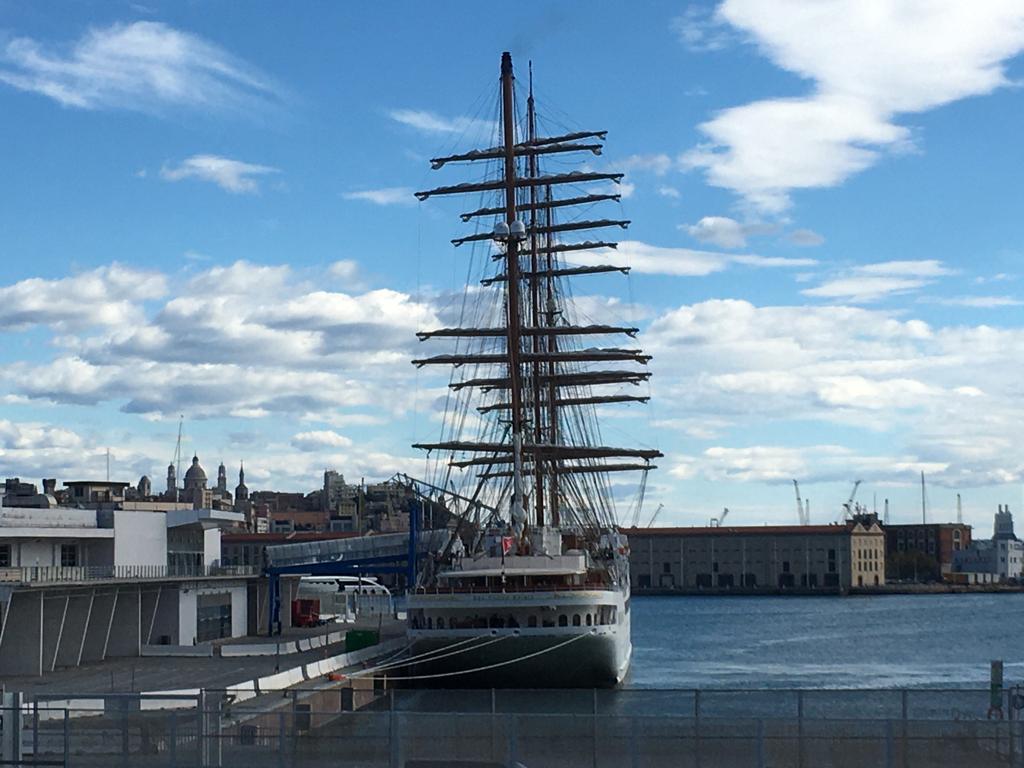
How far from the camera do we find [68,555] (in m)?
58.1

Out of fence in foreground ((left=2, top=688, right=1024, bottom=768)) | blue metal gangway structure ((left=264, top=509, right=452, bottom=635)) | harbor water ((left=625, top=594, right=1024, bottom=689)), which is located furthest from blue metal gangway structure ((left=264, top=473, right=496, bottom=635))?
fence in foreground ((left=2, top=688, right=1024, bottom=768))

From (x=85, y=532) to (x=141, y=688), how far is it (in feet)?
52.0

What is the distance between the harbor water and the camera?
7550cm

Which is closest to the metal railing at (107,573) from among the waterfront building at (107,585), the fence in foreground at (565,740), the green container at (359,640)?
the waterfront building at (107,585)

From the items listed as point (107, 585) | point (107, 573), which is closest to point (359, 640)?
point (107, 573)

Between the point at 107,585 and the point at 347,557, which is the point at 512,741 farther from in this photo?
the point at 347,557

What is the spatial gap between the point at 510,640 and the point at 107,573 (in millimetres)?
15909

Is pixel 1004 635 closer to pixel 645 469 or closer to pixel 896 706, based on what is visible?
pixel 645 469

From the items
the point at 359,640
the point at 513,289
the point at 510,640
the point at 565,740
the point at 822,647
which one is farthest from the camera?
the point at 822,647

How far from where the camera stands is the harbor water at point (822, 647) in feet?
248

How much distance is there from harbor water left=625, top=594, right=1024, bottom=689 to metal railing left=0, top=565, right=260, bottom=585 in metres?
20.0

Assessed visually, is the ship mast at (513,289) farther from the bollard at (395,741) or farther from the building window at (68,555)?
the bollard at (395,741)

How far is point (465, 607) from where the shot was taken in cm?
5856

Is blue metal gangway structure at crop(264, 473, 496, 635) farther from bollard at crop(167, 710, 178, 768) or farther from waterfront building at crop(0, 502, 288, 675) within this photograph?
bollard at crop(167, 710, 178, 768)
